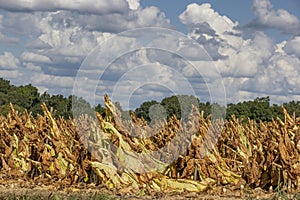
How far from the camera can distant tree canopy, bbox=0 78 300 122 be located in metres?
10.6

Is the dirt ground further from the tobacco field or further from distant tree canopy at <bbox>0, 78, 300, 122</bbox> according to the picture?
distant tree canopy at <bbox>0, 78, 300, 122</bbox>

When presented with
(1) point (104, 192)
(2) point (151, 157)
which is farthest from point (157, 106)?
(1) point (104, 192)

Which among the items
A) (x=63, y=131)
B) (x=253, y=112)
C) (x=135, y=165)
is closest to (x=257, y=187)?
(x=135, y=165)

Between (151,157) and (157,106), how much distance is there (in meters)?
3.16

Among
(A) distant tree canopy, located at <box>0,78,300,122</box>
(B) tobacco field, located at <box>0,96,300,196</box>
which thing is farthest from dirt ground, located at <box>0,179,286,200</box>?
(A) distant tree canopy, located at <box>0,78,300,122</box>

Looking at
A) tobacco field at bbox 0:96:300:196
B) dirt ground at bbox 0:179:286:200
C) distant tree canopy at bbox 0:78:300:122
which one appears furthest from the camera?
distant tree canopy at bbox 0:78:300:122

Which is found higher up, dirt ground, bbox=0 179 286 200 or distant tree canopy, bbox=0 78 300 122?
distant tree canopy, bbox=0 78 300 122

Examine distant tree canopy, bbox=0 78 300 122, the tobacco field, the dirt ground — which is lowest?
the dirt ground

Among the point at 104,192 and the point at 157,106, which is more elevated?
the point at 157,106

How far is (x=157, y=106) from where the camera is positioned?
12.8 metres

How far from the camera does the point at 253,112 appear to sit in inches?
1448

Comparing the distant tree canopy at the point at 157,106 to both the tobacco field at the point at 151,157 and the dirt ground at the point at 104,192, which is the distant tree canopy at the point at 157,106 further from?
the dirt ground at the point at 104,192

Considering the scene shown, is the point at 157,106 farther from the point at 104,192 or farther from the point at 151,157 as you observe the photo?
the point at 104,192

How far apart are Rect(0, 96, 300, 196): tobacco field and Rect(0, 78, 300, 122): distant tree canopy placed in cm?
38
